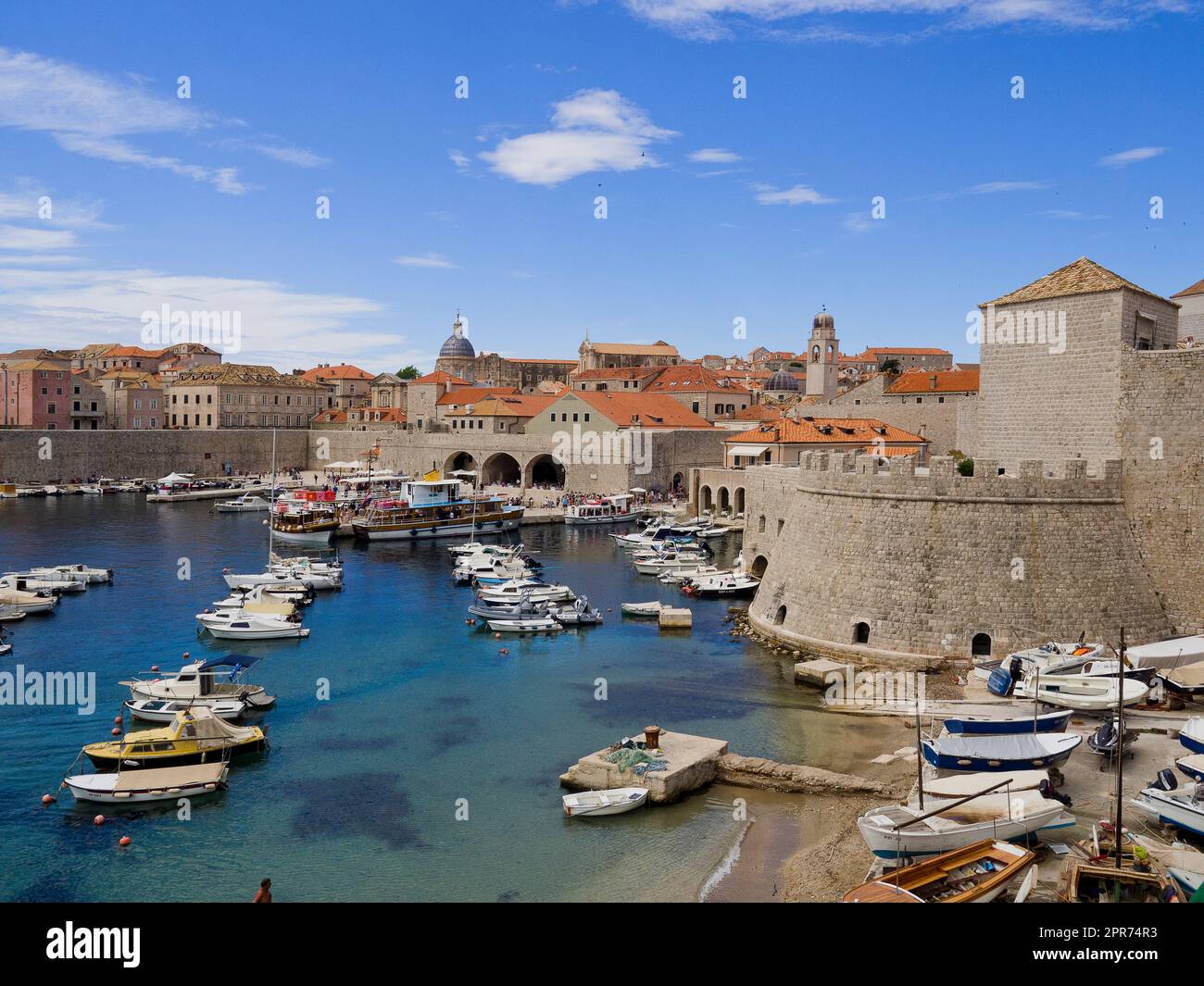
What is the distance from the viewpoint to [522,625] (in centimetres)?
2758

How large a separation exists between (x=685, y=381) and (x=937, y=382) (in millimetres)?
21817

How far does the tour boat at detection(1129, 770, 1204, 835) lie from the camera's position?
39.6 feet

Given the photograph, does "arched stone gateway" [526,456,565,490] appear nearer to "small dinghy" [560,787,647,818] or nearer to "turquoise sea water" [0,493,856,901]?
"turquoise sea water" [0,493,856,901]

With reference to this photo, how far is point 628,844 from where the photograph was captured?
14086mm

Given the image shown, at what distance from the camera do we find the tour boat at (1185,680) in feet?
58.5

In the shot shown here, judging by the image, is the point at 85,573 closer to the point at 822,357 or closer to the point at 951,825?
the point at 951,825

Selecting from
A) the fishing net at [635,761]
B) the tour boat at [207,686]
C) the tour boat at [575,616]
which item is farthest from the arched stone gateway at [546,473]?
the fishing net at [635,761]

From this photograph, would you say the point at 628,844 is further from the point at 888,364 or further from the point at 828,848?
the point at 888,364

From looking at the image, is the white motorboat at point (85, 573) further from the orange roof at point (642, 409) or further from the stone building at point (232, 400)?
the stone building at point (232, 400)
